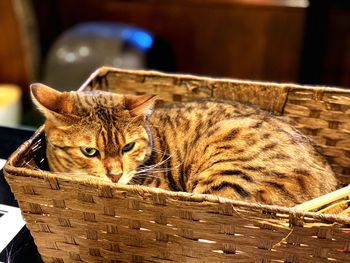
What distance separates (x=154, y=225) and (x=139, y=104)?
37 centimetres

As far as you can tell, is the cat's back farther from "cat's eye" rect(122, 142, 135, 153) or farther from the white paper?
the white paper

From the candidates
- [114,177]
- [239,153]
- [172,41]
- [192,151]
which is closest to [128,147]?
[114,177]

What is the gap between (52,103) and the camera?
3.42 feet

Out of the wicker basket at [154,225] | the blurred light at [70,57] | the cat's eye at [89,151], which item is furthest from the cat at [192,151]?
the blurred light at [70,57]

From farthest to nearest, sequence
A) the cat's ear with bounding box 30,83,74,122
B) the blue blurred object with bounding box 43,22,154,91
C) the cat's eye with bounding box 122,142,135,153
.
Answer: the blue blurred object with bounding box 43,22,154,91 → the cat's eye with bounding box 122,142,135,153 → the cat's ear with bounding box 30,83,74,122

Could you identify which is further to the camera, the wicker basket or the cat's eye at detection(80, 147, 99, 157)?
the cat's eye at detection(80, 147, 99, 157)

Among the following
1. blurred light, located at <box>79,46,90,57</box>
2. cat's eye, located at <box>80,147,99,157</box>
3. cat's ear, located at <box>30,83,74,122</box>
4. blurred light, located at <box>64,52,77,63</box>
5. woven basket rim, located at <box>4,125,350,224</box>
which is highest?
cat's ear, located at <box>30,83,74,122</box>

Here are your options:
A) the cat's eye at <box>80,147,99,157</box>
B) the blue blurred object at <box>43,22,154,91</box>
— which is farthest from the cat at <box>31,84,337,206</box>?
the blue blurred object at <box>43,22,154,91</box>

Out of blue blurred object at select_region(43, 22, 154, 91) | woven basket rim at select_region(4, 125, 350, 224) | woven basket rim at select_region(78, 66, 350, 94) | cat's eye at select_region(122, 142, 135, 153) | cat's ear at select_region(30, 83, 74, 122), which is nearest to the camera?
woven basket rim at select_region(4, 125, 350, 224)

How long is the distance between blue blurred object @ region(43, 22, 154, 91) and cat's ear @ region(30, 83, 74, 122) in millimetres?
1141

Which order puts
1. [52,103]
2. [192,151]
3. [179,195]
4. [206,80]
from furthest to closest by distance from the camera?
[206,80]
[192,151]
[52,103]
[179,195]

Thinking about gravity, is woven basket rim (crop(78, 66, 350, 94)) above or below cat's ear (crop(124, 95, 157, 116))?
below

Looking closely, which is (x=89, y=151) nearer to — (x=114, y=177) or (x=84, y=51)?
(x=114, y=177)

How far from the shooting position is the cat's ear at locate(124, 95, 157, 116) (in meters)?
1.09
